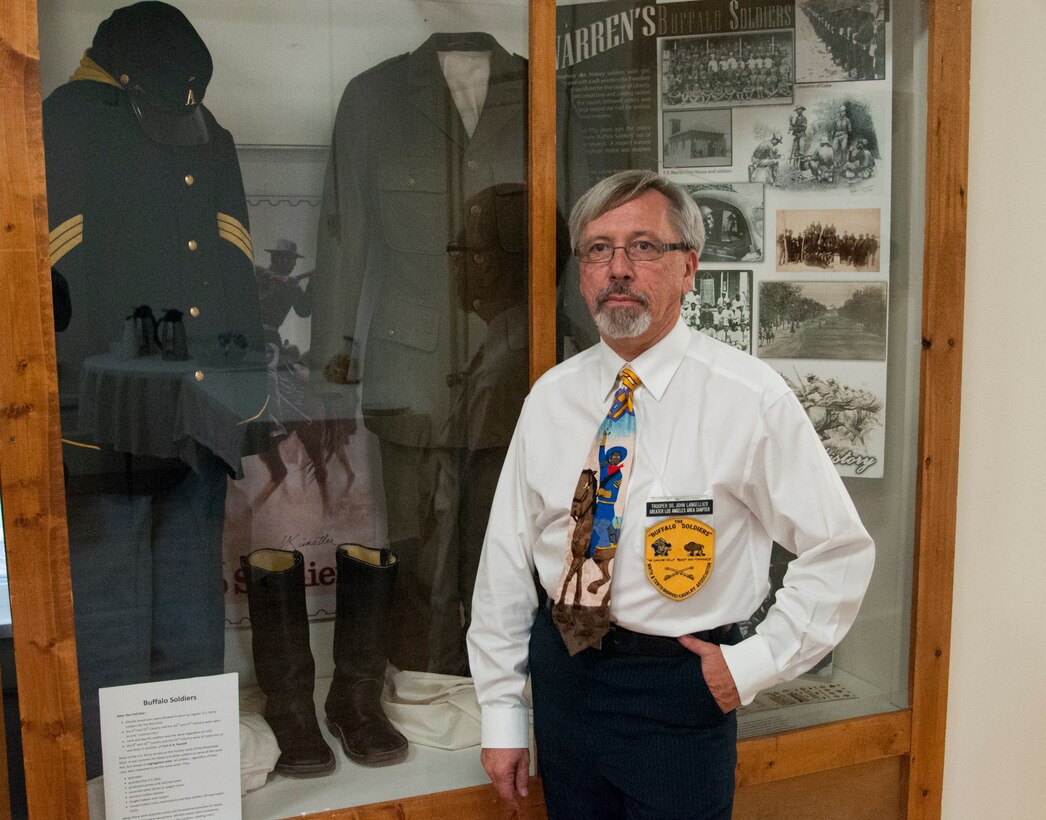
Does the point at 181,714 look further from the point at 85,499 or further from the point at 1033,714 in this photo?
the point at 1033,714

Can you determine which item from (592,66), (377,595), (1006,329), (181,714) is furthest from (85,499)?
(1006,329)

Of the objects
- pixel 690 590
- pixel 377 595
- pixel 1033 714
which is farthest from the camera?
pixel 1033 714

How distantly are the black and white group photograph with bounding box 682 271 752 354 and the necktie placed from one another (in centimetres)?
56

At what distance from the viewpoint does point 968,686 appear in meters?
2.33

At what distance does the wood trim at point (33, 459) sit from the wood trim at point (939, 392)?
174 centimetres

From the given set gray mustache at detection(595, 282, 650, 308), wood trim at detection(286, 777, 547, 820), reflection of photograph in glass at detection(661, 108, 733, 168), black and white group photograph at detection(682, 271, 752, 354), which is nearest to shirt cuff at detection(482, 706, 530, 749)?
wood trim at detection(286, 777, 547, 820)

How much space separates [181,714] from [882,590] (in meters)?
1.52

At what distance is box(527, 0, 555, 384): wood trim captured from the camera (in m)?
1.82

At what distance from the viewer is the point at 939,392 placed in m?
2.12

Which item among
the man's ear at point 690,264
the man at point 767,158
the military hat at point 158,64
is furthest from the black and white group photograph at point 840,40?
the military hat at point 158,64

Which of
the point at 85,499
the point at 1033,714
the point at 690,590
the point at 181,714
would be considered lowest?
the point at 1033,714

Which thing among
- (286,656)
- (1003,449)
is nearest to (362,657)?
(286,656)

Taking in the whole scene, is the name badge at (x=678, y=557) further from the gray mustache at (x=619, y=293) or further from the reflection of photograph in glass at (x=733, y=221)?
the reflection of photograph in glass at (x=733, y=221)

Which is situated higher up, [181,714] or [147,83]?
[147,83]
